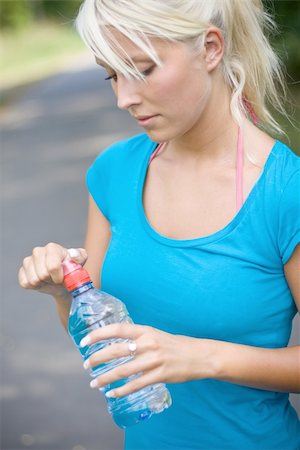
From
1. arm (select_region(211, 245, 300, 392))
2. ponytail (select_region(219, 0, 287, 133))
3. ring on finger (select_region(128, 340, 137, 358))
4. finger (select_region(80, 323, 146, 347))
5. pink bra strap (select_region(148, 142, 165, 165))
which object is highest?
ponytail (select_region(219, 0, 287, 133))

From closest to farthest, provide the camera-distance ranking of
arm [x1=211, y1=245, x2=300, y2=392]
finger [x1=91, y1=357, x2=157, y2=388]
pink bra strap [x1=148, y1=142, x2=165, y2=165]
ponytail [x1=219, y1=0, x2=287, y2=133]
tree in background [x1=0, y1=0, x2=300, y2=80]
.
A: finger [x1=91, y1=357, x2=157, y2=388], arm [x1=211, y1=245, x2=300, y2=392], ponytail [x1=219, y1=0, x2=287, y2=133], pink bra strap [x1=148, y1=142, x2=165, y2=165], tree in background [x1=0, y1=0, x2=300, y2=80]

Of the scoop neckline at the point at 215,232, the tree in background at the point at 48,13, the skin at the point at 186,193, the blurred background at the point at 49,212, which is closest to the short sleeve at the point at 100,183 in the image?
the skin at the point at 186,193

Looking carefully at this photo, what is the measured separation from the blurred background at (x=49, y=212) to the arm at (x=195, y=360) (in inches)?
33.3

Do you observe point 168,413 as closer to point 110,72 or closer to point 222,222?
point 222,222

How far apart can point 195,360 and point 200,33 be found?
75 cm

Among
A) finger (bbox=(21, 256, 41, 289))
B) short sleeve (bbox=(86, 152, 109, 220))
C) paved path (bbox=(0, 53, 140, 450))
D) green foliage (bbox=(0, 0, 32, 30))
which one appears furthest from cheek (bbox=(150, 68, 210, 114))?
green foliage (bbox=(0, 0, 32, 30))

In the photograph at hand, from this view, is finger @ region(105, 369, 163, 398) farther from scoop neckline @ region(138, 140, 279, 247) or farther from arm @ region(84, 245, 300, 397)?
scoop neckline @ region(138, 140, 279, 247)

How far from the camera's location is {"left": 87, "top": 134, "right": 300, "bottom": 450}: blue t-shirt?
1900 mm

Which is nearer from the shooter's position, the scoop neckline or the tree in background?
the scoop neckline

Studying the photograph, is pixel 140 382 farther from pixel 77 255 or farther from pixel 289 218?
pixel 289 218

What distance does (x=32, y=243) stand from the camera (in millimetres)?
Answer: 7074

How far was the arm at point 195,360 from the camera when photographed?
1658 millimetres

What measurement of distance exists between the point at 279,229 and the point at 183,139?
1.31 ft

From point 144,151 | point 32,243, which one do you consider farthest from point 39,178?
point 144,151
